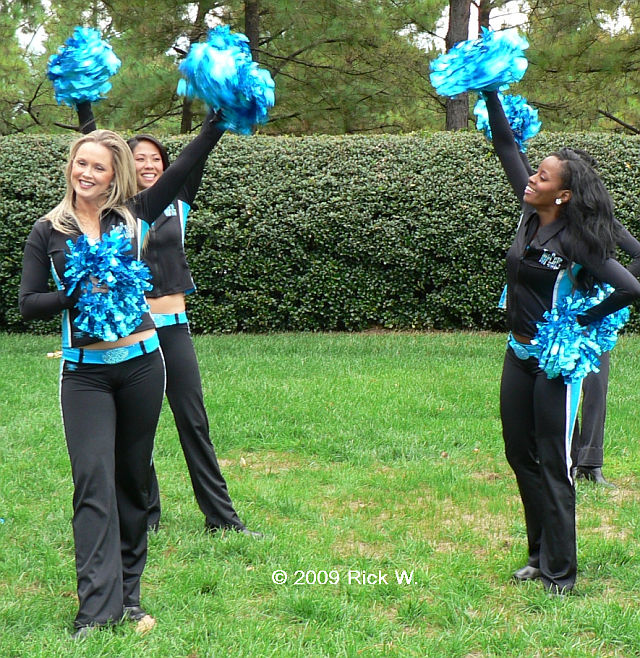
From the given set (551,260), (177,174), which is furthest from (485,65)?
(177,174)

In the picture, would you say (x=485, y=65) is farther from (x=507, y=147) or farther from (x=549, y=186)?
(x=549, y=186)

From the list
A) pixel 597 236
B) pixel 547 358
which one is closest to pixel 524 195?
pixel 597 236

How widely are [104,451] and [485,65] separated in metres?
2.41

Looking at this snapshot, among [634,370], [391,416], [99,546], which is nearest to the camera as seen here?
[99,546]

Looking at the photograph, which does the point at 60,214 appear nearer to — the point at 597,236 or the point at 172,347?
the point at 172,347

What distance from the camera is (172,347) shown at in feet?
15.4

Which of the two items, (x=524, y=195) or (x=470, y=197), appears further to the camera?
(x=470, y=197)

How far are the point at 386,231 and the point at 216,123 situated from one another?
7.16 m

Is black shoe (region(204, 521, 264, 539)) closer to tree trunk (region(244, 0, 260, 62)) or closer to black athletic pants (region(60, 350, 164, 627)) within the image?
black athletic pants (region(60, 350, 164, 627))

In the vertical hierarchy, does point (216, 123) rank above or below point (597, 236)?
above

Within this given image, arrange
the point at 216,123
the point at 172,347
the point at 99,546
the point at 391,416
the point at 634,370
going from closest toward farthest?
the point at 99,546 < the point at 216,123 < the point at 172,347 < the point at 391,416 < the point at 634,370

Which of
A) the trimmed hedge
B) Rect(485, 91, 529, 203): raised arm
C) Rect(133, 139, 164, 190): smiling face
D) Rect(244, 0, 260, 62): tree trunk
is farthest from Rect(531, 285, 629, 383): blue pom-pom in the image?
Rect(244, 0, 260, 62): tree trunk

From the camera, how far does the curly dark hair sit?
397 centimetres

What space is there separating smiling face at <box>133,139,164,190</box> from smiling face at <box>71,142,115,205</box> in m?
1.02
